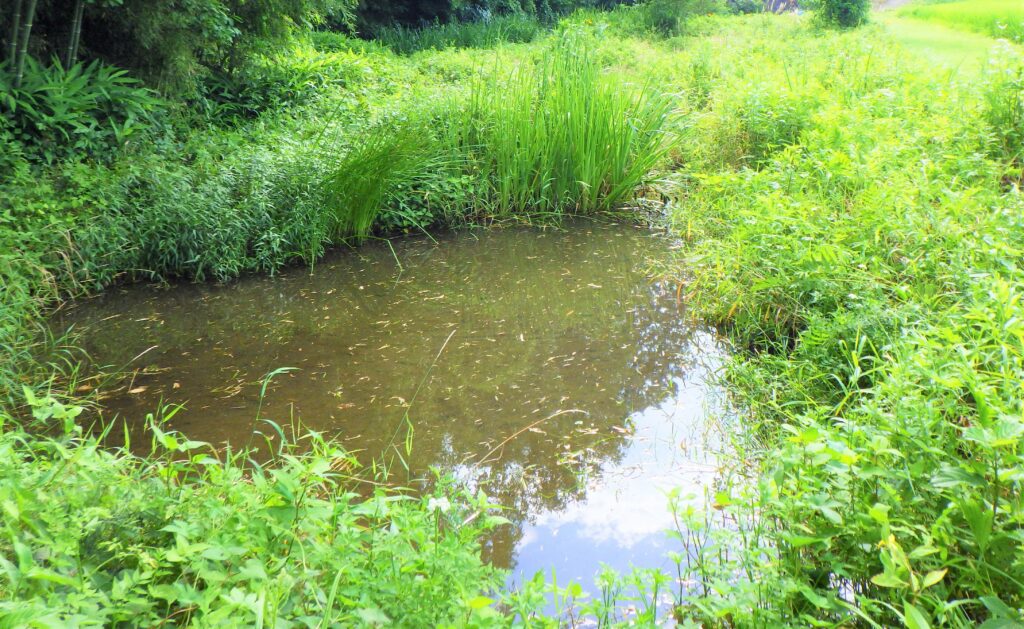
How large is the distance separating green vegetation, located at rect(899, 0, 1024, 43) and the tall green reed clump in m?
6.15

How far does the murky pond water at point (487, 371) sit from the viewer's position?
9.29 feet

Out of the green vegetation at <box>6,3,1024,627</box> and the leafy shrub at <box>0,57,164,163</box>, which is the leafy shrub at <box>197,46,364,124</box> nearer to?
the green vegetation at <box>6,3,1024,627</box>

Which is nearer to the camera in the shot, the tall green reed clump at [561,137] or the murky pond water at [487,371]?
the murky pond water at [487,371]

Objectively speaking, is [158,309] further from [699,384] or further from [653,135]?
[653,135]

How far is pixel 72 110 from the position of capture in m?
5.56

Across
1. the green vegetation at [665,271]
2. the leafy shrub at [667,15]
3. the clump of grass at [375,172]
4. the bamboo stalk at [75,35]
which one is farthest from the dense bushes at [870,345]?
the leafy shrub at [667,15]

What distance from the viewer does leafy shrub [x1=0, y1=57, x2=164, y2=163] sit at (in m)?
5.29

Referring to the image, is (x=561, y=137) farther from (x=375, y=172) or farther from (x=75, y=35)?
(x=75, y=35)

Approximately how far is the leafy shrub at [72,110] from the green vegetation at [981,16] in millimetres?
9905

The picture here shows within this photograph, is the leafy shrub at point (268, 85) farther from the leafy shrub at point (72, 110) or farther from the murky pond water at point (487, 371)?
the murky pond water at point (487, 371)

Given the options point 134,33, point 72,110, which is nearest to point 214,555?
point 72,110

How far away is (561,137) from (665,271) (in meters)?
1.63

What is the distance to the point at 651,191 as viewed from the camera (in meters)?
6.59

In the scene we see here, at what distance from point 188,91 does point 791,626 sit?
6755 mm
